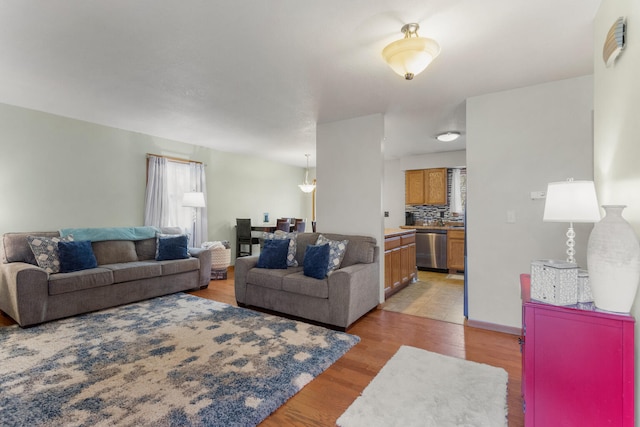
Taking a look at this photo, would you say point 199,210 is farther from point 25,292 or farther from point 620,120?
point 620,120

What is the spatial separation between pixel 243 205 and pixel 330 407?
5407 millimetres

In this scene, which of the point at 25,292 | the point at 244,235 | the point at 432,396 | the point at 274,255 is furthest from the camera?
the point at 244,235

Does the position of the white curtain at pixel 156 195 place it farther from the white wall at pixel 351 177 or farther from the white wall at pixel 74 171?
the white wall at pixel 351 177

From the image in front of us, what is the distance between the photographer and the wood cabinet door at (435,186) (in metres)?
6.50

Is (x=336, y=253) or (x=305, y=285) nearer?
(x=305, y=285)

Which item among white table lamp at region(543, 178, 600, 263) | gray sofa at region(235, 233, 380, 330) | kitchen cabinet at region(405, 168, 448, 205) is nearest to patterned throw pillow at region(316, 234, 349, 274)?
gray sofa at region(235, 233, 380, 330)

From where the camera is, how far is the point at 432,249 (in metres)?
6.19

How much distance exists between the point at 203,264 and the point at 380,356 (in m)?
3.25

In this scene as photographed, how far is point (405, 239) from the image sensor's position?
4.84 meters

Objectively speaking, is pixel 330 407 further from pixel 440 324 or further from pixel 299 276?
pixel 440 324

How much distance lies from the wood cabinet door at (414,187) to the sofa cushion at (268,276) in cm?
412

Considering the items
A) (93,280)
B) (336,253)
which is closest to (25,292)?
(93,280)

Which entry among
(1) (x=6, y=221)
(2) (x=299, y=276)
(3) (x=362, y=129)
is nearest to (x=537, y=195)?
(3) (x=362, y=129)

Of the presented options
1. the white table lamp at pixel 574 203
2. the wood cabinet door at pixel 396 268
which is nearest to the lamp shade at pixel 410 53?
the white table lamp at pixel 574 203
